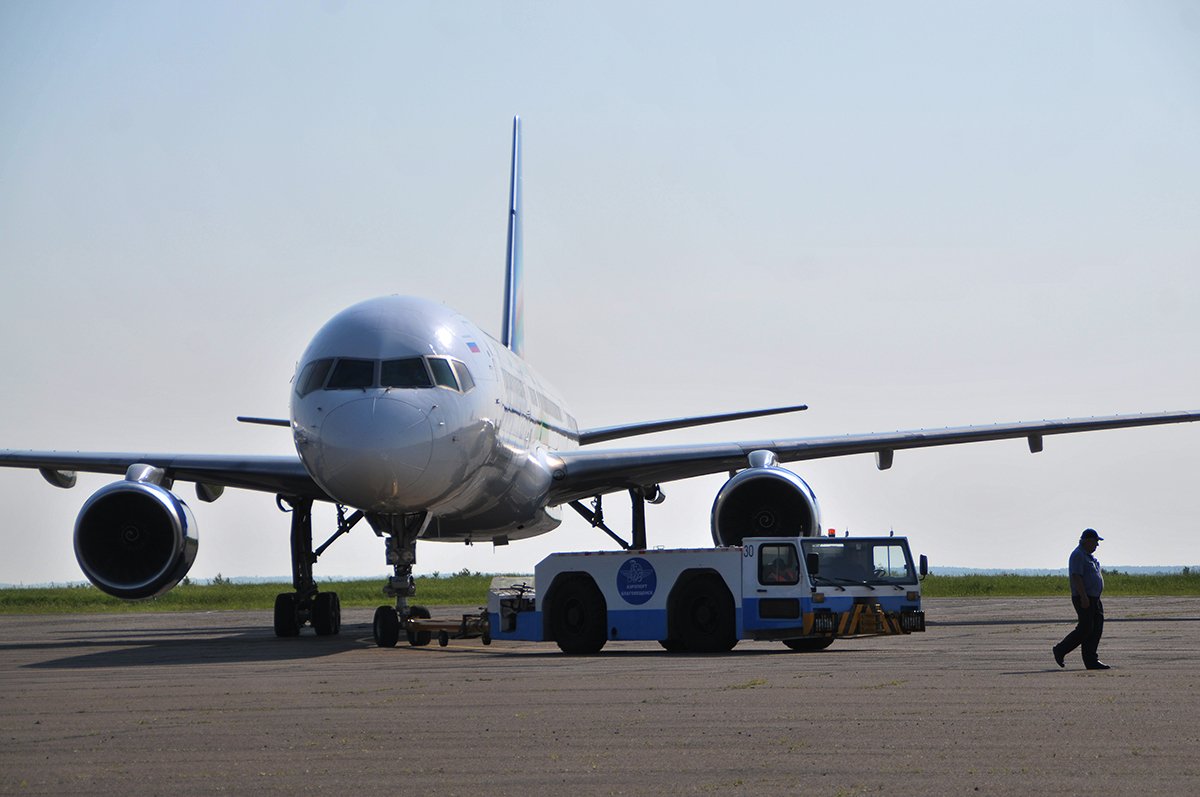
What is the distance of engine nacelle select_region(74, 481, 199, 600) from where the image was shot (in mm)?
21328

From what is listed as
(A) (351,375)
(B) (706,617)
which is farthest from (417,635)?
(B) (706,617)

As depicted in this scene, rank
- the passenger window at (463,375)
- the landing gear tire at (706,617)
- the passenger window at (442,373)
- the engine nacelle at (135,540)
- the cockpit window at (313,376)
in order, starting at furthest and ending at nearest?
the engine nacelle at (135,540) → the passenger window at (463,375) → the passenger window at (442,373) → the cockpit window at (313,376) → the landing gear tire at (706,617)

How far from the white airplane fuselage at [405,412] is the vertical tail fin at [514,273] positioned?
1231 centimetres

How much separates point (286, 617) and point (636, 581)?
7.15m

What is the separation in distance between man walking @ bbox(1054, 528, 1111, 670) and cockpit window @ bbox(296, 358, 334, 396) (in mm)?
8910

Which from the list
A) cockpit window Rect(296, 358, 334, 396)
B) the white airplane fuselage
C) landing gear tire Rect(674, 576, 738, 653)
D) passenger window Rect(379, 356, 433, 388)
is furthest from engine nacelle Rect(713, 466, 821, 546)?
cockpit window Rect(296, 358, 334, 396)

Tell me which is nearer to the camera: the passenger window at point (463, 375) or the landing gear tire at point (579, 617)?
the landing gear tire at point (579, 617)

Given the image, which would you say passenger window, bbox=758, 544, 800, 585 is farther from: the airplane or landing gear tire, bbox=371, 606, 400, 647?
landing gear tire, bbox=371, 606, 400, 647

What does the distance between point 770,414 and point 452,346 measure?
8132 millimetres

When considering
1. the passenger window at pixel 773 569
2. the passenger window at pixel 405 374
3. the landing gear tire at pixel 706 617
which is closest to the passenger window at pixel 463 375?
the passenger window at pixel 405 374

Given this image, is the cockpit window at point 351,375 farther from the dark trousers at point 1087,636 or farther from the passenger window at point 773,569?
the dark trousers at point 1087,636

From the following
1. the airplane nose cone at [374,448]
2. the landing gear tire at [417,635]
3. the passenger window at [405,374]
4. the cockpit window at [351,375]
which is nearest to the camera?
the airplane nose cone at [374,448]

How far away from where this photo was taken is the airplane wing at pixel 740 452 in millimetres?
24859

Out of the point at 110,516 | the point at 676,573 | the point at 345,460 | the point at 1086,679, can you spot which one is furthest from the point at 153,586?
the point at 1086,679
